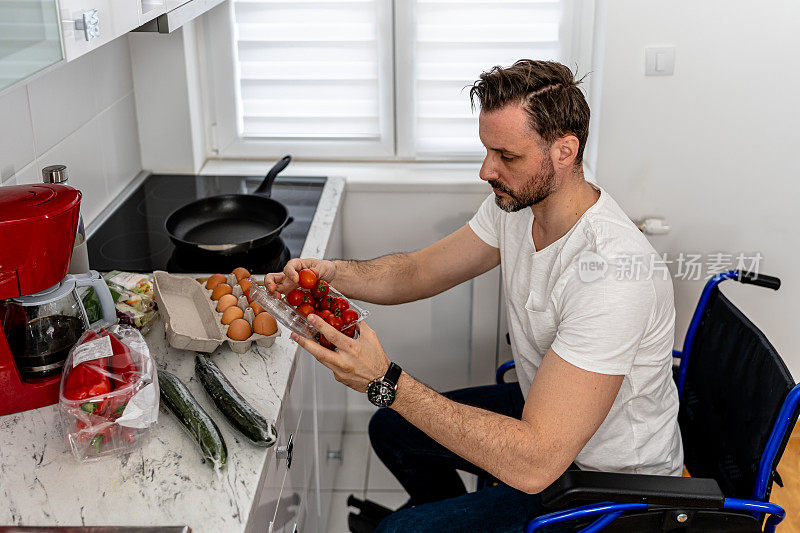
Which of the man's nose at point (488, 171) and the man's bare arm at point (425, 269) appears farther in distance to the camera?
the man's bare arm at point (425, 269)

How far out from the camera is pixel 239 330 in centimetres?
161

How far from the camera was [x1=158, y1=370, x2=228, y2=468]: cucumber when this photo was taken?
4.29 ft

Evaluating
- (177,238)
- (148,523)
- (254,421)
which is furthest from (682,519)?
(177,238)

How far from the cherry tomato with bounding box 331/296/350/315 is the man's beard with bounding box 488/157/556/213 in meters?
0.38

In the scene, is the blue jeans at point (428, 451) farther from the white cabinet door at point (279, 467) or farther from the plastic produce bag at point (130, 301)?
the plastic produce bag at point (130, 301)

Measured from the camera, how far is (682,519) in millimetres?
1501

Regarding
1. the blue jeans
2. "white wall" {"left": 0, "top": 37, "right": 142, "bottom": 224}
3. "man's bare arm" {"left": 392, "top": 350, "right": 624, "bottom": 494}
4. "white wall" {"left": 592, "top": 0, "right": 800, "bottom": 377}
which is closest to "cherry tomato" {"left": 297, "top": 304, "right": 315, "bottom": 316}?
"man's bare arm" {"left": 392, "top": 350, "right": 624, "bottom": 494}

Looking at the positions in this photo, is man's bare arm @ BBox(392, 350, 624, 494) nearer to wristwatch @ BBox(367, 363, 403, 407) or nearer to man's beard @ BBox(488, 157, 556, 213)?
wristwatch @ BBox(367, 363, 403, 407)

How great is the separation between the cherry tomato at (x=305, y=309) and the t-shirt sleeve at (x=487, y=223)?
56 centimetres

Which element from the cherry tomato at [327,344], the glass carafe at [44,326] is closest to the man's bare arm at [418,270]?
the cherry tomato at [327,344]

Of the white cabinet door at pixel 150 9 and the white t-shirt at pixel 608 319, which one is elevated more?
the white cabinet door at pixel 150 9

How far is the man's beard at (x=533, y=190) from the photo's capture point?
5.23ft

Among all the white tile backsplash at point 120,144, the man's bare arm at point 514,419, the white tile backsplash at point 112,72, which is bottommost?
the man's bare arm at point 514,419

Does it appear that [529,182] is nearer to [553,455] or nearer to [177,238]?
[553,455]
